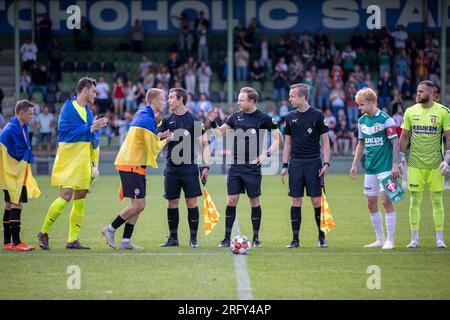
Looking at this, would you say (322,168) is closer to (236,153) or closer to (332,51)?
(236,153)

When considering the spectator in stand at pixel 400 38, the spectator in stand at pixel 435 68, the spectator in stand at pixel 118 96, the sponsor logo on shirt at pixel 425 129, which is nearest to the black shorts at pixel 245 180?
the sponsor logo on shirt at pixel 425 129

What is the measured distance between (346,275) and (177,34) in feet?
85.9

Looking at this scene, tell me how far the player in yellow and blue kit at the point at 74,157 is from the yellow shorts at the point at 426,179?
13.6ft

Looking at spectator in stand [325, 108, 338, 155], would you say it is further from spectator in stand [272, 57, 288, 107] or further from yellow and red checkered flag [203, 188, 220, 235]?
yellow and red checkered flag [203, 188, 220, 235]

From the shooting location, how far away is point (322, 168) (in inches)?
466

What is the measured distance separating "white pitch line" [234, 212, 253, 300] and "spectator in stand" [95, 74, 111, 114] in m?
19.7

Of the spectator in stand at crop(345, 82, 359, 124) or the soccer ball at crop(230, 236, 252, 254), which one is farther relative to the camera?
the spectator in stand at crop(345, 82, 359, 124)

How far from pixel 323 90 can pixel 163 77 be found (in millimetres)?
5437

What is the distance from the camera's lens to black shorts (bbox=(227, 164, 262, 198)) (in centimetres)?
1189

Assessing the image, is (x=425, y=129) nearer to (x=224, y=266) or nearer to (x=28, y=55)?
(x=224, y=266)

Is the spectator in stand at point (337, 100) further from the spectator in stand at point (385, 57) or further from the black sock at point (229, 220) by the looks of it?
the black sock at point (229, 220)

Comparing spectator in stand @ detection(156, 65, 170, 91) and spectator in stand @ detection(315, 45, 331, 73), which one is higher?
spectator in stand @ detection(315, 45, 331, 73)

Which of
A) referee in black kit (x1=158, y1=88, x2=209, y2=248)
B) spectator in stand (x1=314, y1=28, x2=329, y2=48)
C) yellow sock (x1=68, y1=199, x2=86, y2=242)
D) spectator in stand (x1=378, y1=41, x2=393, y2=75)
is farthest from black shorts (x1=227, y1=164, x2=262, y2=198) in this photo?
spectator in stand (x1=314, y1=28, x2=329, y2=48)

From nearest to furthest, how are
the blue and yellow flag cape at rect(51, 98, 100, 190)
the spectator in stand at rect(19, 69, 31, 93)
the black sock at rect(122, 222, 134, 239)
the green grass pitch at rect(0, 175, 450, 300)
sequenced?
1. the green grass pitch at rect(0, 175, 450, 300)
2. the blue and yellow flag cape at rect(51, 98, 100, 190)
3. the black sock at rect(122, 222, 134, 239)
4. the spectator in stand at rect(19, 69, 31, 93)
